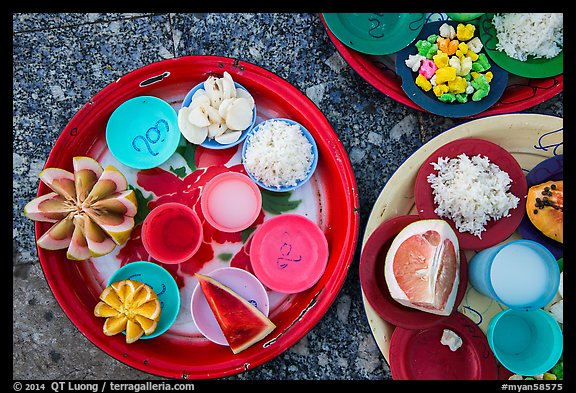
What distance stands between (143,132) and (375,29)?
92 cm

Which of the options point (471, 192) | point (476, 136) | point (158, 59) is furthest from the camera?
point (158, 59)

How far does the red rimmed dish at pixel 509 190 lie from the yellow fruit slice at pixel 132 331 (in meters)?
0.98

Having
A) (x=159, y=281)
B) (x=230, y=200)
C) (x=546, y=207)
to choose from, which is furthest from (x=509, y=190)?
(x=159, y=281)

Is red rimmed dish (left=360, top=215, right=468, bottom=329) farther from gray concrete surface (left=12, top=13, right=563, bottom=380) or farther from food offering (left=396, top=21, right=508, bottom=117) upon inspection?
food offering (left=396, top=21, right=508, bottom=117)

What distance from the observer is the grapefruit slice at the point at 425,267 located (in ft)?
4.49

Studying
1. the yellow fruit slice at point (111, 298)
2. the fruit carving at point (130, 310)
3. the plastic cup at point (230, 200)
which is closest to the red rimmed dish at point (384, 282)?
the plastic cup at point (230, 200)

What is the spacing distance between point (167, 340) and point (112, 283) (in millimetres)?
279

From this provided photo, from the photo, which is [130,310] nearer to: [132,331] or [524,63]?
[132,331]

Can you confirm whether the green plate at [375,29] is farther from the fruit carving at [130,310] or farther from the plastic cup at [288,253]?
the fruit carving at [130,310]

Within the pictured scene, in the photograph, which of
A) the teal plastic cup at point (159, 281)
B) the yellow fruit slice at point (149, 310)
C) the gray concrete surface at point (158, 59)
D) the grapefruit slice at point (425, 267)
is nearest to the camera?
the grapefruit slice at point (425, 267)

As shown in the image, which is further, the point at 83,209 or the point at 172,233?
the point at 172,233

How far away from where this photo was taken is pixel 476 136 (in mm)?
1595
